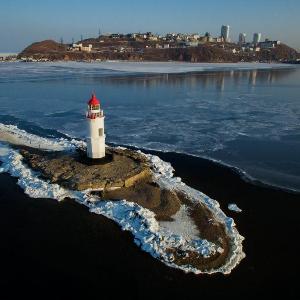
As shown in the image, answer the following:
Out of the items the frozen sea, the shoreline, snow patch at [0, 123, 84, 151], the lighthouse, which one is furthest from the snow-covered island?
the frozen sea

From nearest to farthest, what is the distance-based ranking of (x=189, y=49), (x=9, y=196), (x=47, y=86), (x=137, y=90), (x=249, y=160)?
1. (x=9, y=196)
2. (x=249, y=160)
3. (x=137, y=90)
4. (x=47, y=86)
5. (x=189, y=49)

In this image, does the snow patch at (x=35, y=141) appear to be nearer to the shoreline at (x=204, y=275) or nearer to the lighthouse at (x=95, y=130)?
the lighthouse at (x=95, y=130)

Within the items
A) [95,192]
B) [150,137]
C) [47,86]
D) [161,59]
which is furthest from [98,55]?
[95,192]

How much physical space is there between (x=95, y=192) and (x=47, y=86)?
35578 millimetres

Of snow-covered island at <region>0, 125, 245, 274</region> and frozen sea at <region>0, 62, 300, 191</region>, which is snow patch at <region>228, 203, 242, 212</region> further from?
frozen sea at <region>0, 62, 300, 191</region>

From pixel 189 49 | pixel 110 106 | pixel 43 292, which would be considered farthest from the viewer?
pixel 189 49

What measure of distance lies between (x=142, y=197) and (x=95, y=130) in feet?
12.9

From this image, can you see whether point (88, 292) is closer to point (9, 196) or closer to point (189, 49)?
point (9, 196)

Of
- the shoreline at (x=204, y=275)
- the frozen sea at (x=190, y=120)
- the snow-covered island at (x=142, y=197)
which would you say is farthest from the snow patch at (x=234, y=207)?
the frozen sea at (x=190, y=120)

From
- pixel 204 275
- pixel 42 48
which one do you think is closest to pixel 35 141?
pixel 204 275

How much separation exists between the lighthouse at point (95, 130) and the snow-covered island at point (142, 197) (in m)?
0.47

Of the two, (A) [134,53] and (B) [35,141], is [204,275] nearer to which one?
(B) [35,141]

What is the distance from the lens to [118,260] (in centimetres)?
1018

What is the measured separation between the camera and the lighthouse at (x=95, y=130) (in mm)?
15398
